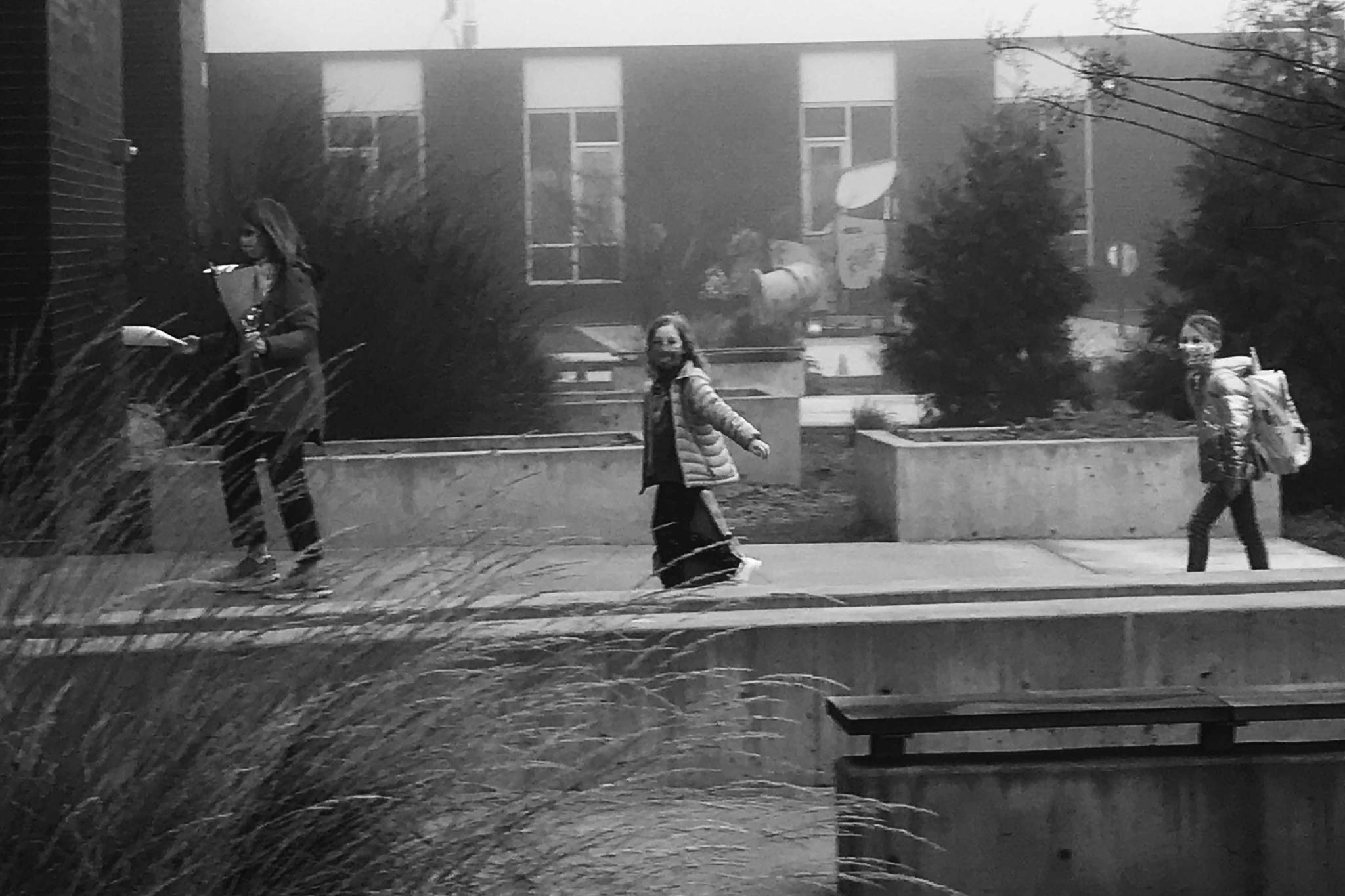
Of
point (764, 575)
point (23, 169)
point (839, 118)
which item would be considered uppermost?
point (839, 118)

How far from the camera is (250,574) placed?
14.1 feet

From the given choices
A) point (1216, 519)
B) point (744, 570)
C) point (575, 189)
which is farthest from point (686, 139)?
point (744, 570)

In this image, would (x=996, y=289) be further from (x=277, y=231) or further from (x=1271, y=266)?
(x=277, y=231)

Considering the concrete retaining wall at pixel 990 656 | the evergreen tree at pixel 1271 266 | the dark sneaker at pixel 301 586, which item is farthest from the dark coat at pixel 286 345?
the evergreen tree at pixel 1271 266

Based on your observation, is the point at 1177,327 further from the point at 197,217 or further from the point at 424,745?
the point at 424,745

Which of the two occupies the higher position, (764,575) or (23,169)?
(23,169)

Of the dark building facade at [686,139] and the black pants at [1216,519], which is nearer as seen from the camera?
the black pants at [1216,519]

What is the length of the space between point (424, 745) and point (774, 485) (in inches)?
493

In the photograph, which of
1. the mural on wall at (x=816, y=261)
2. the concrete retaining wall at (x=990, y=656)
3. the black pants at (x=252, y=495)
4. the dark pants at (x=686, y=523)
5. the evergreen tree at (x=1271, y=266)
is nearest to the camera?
the black pants at (x=252, y=495)

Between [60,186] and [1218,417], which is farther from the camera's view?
[60,186]

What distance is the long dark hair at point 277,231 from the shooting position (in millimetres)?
8227

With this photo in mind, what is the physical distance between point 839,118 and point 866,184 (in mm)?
1056

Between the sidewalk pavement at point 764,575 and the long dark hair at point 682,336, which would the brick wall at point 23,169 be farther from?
the long dark hair at point 682,336

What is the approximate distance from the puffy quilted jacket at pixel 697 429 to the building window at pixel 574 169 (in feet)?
38.9
